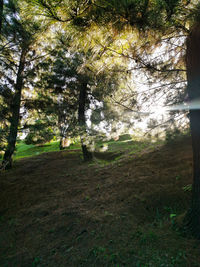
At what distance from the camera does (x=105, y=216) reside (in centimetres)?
398

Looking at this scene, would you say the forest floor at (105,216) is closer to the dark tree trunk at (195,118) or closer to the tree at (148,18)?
the dark tree trunk at (195,118)

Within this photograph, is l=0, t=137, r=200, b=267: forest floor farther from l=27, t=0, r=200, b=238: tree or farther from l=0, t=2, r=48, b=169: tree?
l=0, t=2, r=48, b=169: tree

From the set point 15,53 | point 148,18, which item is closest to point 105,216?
point 148,18

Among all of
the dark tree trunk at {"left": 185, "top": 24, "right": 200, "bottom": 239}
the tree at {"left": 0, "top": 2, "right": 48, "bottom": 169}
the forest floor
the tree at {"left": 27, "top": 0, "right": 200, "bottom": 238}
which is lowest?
the forest floor

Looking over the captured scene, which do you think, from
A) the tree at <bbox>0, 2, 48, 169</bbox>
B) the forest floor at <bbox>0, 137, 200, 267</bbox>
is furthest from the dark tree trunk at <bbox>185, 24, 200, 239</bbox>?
the tree at <bbox>0, 2, 48, 169</bbox>

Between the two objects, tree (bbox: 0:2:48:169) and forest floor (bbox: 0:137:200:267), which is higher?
tree (bbox: 0:2:48:169)

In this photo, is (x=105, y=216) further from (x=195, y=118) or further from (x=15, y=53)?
(x=15, y=53)

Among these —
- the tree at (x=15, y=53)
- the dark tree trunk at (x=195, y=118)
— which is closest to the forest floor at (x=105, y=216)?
A: the dark tree trunk at (x=195, y=118)

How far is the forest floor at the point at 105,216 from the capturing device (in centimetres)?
282

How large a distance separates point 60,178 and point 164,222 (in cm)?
519

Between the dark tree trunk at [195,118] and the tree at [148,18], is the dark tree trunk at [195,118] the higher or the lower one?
the lower one

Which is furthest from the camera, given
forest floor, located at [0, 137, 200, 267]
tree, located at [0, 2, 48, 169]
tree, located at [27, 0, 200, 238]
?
tree, located at [0, 2, 48, 169]

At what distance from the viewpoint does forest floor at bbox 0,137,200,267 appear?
2.82m

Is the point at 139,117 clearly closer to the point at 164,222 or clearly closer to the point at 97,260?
the point at 164,222
